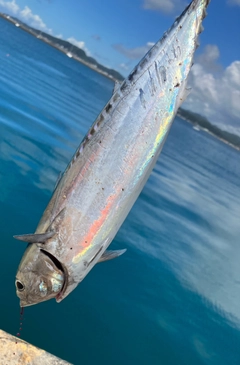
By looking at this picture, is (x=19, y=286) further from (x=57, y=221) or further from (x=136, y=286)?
(x=136, y=286)

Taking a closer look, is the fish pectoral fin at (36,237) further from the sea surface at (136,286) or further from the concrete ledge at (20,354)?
the sea surface at (136,286)

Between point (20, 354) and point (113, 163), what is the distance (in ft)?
6.01

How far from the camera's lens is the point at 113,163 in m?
2.31

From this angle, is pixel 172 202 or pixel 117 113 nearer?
pixel 117 113

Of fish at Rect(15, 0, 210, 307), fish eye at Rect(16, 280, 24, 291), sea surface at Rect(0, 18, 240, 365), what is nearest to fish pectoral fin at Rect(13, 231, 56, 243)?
fish at Rect(15, 0, 210, 307)

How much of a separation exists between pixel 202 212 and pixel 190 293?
19.2 ft

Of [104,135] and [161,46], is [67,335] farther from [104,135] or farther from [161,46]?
[161,46]

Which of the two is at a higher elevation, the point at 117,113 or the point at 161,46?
the point at 161,46

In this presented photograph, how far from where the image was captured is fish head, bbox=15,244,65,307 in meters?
Answer: 2.40

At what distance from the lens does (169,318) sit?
20.1 feet

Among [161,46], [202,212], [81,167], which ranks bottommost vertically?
[202,212]

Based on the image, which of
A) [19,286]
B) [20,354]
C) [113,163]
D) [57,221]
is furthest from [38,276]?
[20,354]

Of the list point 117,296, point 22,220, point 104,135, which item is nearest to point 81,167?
point 104,135

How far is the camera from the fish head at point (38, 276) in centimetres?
240
